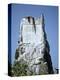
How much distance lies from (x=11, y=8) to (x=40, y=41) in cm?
34

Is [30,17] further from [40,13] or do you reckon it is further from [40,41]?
[40,41]

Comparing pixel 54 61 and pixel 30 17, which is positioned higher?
pixel 30 17

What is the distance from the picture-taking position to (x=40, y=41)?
5.57 ft

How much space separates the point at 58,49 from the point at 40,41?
0.16m

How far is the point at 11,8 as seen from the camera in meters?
1.64

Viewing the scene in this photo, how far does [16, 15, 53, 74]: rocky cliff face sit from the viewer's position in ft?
5.45

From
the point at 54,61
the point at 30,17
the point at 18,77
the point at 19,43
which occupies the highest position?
the point at 30,17

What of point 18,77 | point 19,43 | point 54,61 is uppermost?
point 19,43

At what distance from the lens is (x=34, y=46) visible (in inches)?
66.3

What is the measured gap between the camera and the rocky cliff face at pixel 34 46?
1662 mm
